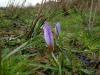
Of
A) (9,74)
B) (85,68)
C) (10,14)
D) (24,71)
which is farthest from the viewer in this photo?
(10,14)

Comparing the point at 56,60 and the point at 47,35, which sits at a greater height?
the point at 47,35

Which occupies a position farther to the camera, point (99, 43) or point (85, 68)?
point (99, 43)

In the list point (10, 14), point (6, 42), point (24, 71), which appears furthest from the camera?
point (10, 14)

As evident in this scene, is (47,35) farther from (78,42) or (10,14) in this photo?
(10,14)

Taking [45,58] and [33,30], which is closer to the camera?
[45,58]

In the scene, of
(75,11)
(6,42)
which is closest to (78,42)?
(6,42)

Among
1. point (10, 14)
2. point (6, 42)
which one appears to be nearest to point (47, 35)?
point (6, 42)

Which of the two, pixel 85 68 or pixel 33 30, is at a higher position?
pixel 33 30

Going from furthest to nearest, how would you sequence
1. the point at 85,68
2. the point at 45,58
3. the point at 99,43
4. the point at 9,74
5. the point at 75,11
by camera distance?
the point at 75,11 → the point at 99,43 → the point at 45,58 → the point at 85,68 → the point at 9,74

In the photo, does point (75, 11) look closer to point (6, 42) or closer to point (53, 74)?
point (6, 42)
